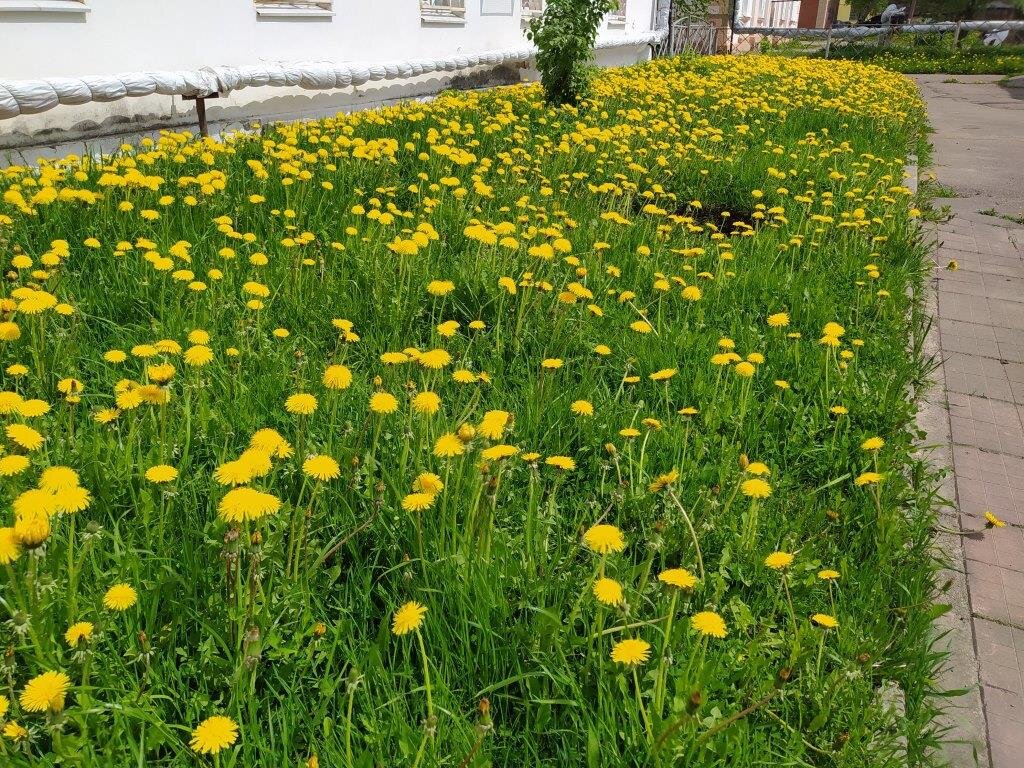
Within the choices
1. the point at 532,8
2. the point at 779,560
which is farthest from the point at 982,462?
the point at 532,8

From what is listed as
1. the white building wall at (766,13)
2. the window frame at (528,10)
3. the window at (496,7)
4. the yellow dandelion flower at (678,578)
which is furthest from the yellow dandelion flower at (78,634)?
the white building wall at (766,13)

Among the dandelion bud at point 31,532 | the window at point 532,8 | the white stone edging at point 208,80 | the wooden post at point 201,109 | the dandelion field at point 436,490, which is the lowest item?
the dandelion field at point 436,490

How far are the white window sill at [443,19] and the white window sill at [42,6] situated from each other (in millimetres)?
5236

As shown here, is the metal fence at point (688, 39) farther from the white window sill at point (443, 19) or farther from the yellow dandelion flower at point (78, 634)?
the yellow dandelion flower at point (78, 634)

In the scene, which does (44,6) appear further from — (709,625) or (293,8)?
(709,625)

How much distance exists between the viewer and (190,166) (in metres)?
4.83

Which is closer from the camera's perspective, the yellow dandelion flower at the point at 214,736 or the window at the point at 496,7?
the yellow dandelion flower at the point at 214,736

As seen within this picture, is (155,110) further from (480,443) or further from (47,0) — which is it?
(480,443)

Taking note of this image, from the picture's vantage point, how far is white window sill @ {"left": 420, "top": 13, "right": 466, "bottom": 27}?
10.5 meters

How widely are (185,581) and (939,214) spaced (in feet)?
24.3

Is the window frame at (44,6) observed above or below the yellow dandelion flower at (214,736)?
above

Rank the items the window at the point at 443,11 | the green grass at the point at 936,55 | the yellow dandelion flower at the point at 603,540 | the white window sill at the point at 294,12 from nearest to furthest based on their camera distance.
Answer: the yellow dandelion flower at the point at 603,540 → the white window sill at the point at 294,12 → the window at the point at 443,11 → the green grass at the point at 936,55

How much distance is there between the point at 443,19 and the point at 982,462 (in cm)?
974

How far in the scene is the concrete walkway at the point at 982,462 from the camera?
208cm
